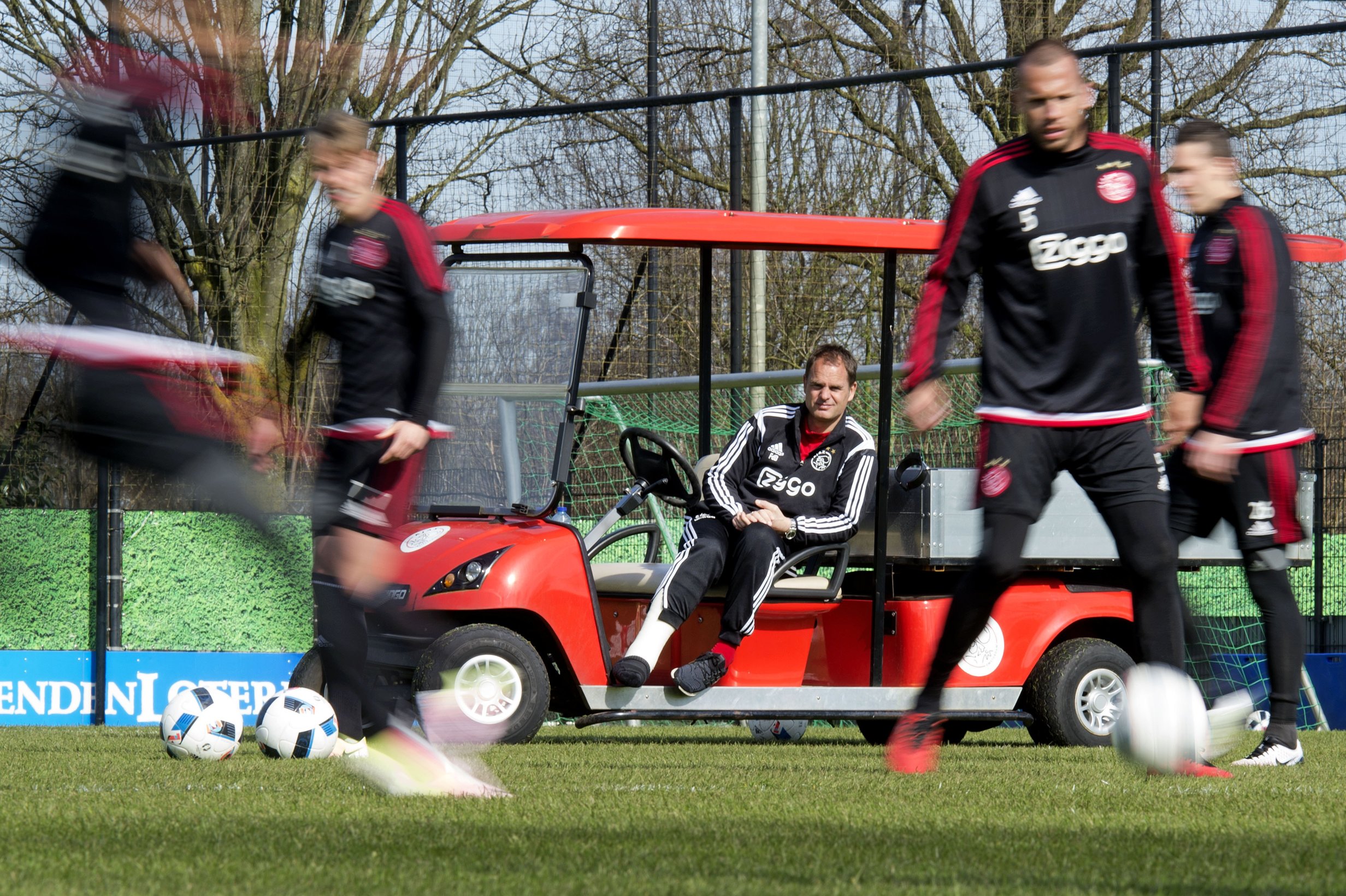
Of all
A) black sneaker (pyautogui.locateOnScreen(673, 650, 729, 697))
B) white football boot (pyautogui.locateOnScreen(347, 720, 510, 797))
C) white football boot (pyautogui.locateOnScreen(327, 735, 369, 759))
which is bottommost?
white football boot (pyautogui.locateOnScreen(327, 735, 369, 759))

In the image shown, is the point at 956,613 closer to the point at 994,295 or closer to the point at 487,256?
the point at 994,295

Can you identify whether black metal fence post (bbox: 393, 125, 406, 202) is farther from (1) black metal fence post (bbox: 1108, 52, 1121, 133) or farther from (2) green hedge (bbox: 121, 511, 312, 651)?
→ (1) black metal fence post (bbox: 1108, 52, 1121, 133)

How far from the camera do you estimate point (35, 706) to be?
9578mm

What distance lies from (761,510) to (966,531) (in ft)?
3.04

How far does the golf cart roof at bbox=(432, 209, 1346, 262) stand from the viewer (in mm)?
6430

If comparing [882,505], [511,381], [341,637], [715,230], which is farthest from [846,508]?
[341,637]

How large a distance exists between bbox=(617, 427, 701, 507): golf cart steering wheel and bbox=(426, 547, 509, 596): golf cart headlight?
717 millimetres

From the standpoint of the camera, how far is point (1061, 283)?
4465 mm

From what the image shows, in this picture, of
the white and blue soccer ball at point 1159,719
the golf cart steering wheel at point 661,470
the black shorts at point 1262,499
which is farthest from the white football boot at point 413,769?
the golf cart steering wheel at point 661,470

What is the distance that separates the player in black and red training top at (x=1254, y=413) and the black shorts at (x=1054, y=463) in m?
0.78

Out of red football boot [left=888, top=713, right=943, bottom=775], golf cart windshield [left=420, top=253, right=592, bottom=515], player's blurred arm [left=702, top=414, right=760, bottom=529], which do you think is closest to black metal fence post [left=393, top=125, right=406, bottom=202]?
golf cart windshield [left=420, top=253, right=592, bottom=515]

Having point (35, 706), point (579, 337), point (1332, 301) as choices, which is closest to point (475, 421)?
point (579, 337)

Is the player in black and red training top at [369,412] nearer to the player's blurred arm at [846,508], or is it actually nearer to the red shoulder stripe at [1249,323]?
the red shoulder stripe at [1249,323]

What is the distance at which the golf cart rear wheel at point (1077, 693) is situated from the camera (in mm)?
6820
